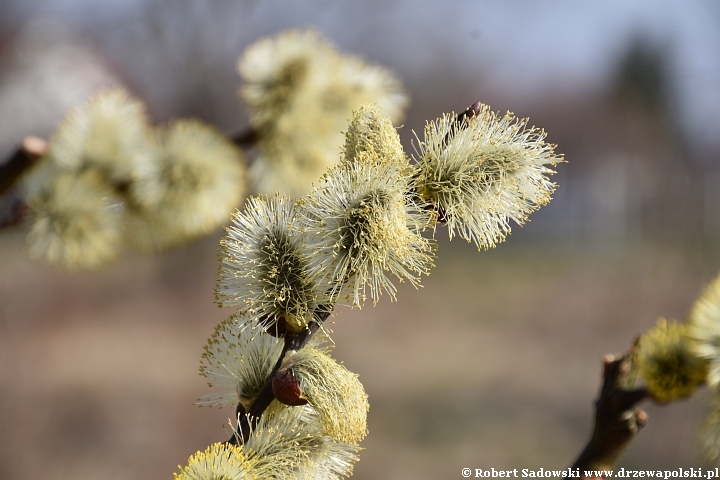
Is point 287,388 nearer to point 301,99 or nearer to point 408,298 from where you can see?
point 301,99

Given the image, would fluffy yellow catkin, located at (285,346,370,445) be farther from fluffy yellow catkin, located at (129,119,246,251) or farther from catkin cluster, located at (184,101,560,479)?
fluffy yellow catkin, located at (129,119,246,251)

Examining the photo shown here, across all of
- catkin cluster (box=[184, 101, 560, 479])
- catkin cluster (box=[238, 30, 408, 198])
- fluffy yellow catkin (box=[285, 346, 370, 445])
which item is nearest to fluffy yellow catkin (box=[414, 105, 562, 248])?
catkin cluster (box=[184, 101, 560, 479])

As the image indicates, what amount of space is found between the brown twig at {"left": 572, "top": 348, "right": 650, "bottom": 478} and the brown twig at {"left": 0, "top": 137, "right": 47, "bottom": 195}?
0.67 m

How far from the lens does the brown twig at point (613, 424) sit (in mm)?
422

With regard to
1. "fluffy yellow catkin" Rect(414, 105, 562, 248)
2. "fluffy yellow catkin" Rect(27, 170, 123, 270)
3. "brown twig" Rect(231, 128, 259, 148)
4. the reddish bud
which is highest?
"brown twig" Rect(231, 128, 259, 148)

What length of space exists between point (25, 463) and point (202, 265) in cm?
144

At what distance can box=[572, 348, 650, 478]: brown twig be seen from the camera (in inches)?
16.6

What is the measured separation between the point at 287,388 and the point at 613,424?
238 mm

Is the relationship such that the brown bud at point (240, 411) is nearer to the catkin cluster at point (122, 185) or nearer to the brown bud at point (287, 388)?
the brown bud at point (287, 388)

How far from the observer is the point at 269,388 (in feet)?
1.15

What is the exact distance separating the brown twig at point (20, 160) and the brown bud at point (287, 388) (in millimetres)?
556

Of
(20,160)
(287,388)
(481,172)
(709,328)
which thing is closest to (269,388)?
(287,388)

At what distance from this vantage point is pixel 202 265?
3316 millimetres

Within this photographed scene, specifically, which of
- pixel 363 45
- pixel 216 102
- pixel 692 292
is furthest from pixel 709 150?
pixel 216 102
